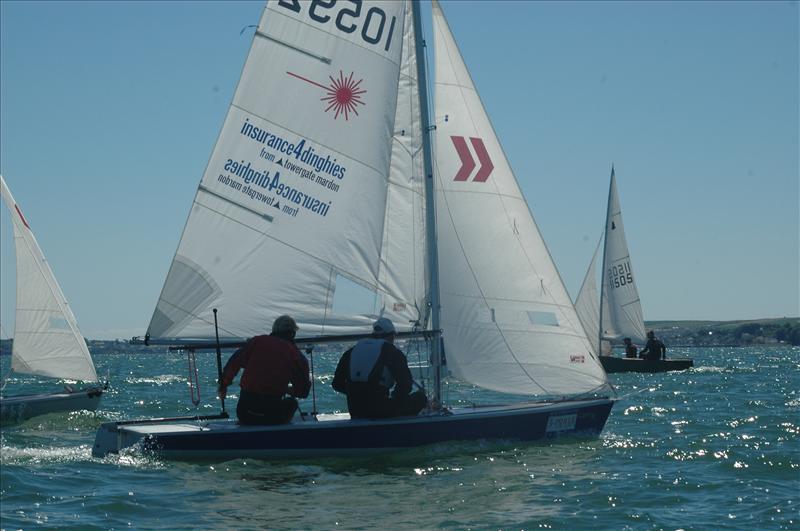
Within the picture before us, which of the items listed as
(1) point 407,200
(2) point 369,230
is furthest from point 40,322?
(1) point 407,200

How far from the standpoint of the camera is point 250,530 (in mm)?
9344

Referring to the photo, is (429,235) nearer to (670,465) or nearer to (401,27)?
(401,27)

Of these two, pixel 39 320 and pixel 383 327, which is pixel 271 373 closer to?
pixel 383 327

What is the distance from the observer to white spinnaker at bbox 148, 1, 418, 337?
1418cm

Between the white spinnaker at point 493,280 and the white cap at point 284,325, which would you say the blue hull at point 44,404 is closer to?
the white cap at point 284,325

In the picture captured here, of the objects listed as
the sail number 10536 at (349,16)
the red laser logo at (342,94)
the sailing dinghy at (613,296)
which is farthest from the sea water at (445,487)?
the sailing dinghy at (613,296)

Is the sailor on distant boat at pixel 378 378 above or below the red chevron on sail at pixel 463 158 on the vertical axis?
below

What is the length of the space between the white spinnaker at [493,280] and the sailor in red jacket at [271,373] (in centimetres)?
242

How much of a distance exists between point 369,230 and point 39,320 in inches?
397

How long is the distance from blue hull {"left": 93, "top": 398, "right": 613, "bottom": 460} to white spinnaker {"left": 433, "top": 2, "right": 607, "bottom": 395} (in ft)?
2.35

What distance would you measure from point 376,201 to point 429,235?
0.77 metres

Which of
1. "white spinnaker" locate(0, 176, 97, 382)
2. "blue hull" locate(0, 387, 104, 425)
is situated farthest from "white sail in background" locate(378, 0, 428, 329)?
"white spinnaker" locate(0, 176, 97, 382)

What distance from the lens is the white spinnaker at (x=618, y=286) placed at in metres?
44.8

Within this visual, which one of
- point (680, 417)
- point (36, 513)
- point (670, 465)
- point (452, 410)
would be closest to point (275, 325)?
point (452, 410)
